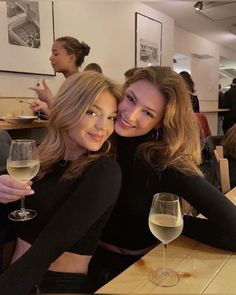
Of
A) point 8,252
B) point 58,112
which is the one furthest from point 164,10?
point 8,252

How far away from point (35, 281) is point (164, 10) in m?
4.82

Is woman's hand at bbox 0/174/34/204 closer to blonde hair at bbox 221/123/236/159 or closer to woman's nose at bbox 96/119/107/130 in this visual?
woman's nose at bbox 96/119/107/130

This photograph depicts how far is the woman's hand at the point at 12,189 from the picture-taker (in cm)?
92

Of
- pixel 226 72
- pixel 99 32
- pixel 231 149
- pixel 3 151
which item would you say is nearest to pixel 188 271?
pixel 3 151

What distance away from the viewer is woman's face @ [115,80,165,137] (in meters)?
1.17

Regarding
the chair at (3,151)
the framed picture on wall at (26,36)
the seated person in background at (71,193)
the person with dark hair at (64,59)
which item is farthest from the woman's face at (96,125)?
the framed picture on wall at (26,36)

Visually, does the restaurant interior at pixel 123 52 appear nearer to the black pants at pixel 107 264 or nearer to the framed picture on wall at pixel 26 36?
the framed picture on wall at pixel 26 36

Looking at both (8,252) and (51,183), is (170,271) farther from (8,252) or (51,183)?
(8,252)

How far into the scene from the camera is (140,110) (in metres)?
1.20

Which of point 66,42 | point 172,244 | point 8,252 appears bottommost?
point 8,252

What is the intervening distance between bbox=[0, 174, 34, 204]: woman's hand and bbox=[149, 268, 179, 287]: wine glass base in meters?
0.42

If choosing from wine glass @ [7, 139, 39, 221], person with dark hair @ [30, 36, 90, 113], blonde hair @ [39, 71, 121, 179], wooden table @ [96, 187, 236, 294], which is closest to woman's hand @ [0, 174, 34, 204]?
wine glass @ [7, 139, 39, 221]

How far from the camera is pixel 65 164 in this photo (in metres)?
1.14

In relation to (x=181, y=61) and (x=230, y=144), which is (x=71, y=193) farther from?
(x=181, y=61)
